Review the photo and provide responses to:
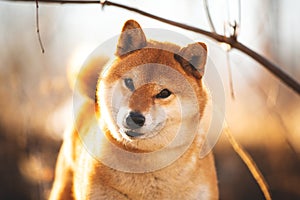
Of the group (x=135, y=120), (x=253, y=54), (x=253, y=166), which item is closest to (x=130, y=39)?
(x=135, y=120)

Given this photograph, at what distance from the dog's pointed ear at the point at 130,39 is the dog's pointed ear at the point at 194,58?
179 millimetres

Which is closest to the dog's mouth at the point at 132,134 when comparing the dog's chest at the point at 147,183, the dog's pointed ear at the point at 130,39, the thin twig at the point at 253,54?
the dog's chest at the point at 147,183

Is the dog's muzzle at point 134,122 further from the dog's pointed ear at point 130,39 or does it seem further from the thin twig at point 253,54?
the thin twig at point 253,54

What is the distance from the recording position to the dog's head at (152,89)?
2330 millimetres

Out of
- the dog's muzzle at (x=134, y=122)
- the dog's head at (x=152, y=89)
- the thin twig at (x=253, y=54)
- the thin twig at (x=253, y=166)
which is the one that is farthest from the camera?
the dog's head at (x=152, y=89)

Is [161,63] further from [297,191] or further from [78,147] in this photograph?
[297,191]

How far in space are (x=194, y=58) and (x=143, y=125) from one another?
0.39 meters

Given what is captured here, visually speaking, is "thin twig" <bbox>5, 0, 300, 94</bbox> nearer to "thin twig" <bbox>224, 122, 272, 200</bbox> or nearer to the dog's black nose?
"thin twig" <bbox>224, 122, 272, 200</bbox>

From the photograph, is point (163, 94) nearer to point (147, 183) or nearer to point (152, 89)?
point (152, 89)

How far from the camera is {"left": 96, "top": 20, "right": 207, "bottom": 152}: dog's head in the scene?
2.33 meters

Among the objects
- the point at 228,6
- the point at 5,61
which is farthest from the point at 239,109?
the point at 228,6

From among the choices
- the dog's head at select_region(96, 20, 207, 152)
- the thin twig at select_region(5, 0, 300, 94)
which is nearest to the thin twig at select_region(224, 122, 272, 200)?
the thin twig at select_region(5, 0, 300, 94)

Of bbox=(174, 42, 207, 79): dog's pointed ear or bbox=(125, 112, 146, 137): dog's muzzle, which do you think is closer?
bbox=(125, 112, 146, 137): dog's muzzle

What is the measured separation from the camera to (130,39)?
2355 mm
